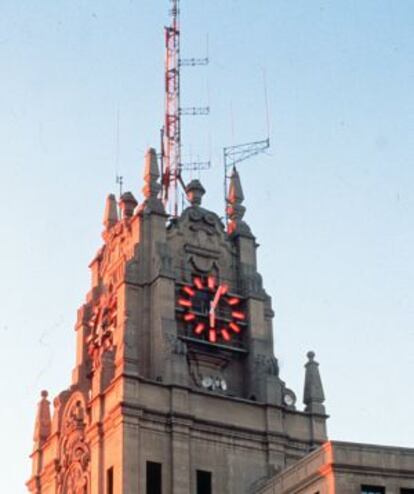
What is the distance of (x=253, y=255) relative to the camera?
134000 millimetres

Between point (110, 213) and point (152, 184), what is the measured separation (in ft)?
30.5

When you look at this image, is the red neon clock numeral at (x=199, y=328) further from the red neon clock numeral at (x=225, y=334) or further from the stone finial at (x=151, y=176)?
the stone finial at (x=151, y=176)

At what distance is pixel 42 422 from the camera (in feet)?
438

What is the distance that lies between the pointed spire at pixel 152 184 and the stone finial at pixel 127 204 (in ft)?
11.4

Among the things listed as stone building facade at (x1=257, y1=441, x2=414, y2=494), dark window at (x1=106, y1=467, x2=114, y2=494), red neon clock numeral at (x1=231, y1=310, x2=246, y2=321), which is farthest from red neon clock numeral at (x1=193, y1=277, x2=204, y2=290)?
stone building facade at (x1=257, y1=441, x2=414, y2=494)

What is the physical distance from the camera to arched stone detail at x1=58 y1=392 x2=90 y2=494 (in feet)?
401

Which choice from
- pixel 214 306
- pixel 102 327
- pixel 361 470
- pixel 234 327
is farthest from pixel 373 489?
pixel 102 327

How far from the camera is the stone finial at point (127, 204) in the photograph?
134125 mm

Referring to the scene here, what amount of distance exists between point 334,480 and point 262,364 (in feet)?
91.7

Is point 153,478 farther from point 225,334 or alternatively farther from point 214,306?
point 214,306

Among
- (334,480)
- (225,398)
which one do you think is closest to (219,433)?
(225,398)

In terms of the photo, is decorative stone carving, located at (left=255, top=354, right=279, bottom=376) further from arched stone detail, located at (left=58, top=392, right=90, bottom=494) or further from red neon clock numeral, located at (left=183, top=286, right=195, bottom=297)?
arched stone detail, located at (left=58, top=392, right=90, bottom=494)

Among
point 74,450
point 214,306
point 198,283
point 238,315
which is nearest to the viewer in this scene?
point 74,450

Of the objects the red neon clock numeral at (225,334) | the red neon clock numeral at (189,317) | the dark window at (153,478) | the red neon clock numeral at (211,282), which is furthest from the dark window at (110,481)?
the red neon clock numeral at (211,282)
